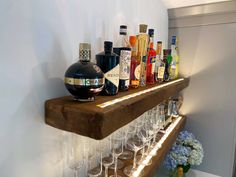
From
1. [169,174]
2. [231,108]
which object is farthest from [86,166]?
[231,108]

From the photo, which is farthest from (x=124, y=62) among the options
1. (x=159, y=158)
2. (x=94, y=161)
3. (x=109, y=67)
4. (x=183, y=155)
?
(x=183, y=155)

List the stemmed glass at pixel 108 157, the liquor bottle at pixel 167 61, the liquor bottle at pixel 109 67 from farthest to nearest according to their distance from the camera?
→ 1. the liquor bottle at pixel 167 61
2. the stemmed glass at pixel 108 157
3. the liquor bottle at pixel 109 67

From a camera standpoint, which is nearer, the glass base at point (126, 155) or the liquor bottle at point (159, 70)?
the glass base at point (126, 155)

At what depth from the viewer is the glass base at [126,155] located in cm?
100

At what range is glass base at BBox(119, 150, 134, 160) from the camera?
1.00 metres

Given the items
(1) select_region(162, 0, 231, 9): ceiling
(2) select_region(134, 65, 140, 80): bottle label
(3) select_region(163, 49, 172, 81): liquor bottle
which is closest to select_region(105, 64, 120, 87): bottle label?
(2) select_region(134, 65, 140, 80): bottle label

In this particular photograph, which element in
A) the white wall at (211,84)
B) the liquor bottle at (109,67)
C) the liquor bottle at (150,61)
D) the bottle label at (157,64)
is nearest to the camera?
the liquor bottle at (109,67)

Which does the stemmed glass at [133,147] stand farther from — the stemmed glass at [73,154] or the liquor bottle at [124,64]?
the liquor bottle at [124,64]

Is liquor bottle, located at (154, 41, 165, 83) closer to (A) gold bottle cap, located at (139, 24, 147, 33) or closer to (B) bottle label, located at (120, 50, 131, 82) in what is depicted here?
(A) gold bottle cap, located at (139, 24, 147, 33)

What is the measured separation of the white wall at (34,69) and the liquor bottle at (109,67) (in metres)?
0.11

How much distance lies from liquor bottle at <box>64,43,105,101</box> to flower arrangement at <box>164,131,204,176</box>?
1145mm

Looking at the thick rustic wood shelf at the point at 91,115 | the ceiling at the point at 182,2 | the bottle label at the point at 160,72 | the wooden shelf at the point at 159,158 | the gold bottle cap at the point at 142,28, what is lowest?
the wooden shelf at the point at 159,158

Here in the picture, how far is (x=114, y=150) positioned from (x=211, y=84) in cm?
120

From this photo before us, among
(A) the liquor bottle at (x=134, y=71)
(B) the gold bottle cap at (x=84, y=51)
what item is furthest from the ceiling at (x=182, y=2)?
(B) the gold bottle cap at (x=84, y=51)
